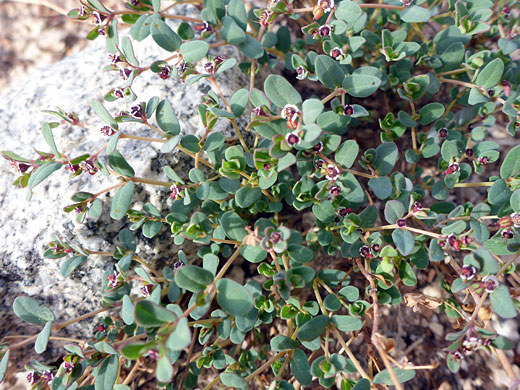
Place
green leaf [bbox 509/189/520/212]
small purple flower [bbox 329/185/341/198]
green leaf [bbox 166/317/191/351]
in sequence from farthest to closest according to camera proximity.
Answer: small purple flower [bbox 329/185/341/198] → green leaf [bbox 509/189/520/212] → green leaf [bbox 166/317/191/351]

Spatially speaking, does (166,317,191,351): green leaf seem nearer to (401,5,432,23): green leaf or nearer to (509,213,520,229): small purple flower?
(509,213,520,229): small purple flower

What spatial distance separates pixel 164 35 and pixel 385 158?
3.81ft

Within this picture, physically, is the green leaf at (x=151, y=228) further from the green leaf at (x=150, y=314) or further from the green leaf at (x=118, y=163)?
the green leaf at (x=150, y=314)

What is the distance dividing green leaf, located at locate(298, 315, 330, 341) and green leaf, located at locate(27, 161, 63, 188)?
4.12 feet

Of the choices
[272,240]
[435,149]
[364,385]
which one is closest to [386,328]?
[364,385]

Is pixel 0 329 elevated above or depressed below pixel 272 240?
below

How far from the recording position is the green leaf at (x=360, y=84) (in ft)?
5.42

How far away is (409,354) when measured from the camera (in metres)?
2.31

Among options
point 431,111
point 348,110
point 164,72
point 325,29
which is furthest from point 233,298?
point 431,111

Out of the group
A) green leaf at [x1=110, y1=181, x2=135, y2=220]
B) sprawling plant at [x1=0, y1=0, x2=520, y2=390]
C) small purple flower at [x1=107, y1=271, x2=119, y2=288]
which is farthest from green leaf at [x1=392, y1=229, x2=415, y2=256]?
small purple flower at [x1=107, y1=271, x2=119, y2=288]

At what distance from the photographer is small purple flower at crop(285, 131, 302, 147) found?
1390 mm

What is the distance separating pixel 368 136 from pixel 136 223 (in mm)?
1623

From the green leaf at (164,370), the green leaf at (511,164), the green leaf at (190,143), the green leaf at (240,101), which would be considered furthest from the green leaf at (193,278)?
the green leaf at (511,164)

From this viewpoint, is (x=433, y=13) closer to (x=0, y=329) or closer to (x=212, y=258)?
(x=212, y=258)
